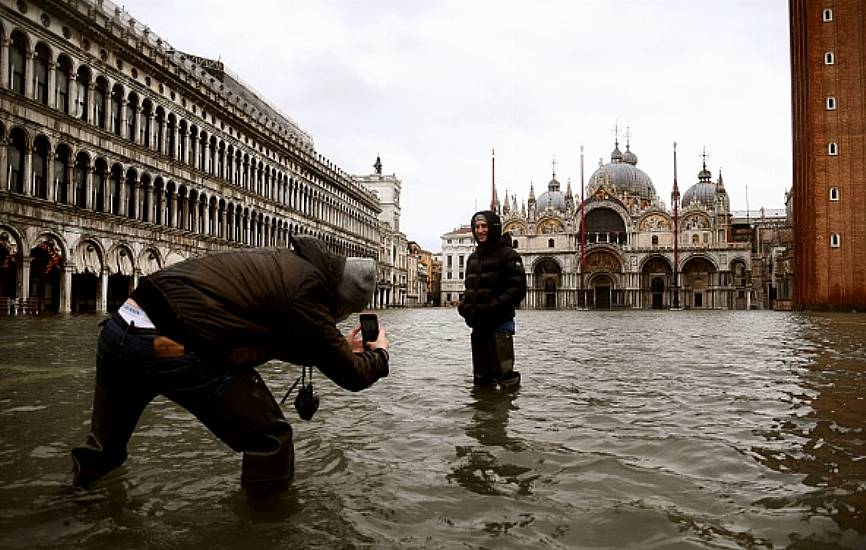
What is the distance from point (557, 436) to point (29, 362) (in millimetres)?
7772

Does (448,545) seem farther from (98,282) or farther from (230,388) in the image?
(98,282)

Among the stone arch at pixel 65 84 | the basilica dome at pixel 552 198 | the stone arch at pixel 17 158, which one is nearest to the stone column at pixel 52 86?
the stone arch at pixel 65 84

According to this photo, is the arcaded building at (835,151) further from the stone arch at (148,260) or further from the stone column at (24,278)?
the stone column at (24,278)

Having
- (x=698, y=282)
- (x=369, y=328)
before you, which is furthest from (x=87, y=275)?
(x=698, y=282)

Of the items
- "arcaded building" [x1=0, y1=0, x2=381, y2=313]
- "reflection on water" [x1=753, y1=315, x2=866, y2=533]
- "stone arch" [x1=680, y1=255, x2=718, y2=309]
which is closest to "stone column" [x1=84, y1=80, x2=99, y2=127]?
"arcaded building" [x1=0, y1=0, x2=381, y2=313]

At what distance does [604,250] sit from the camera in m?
82.5

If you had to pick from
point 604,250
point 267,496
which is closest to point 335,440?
point 267,496

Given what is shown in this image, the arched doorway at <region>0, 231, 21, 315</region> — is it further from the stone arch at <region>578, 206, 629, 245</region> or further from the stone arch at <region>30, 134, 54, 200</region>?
the stone arch at <region>578, 206, 629, 245</region>

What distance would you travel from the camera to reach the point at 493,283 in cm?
718

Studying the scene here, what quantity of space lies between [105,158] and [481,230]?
28.3 m

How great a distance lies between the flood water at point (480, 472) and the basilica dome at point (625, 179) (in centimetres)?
8662

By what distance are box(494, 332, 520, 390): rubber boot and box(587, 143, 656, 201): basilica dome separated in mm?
85535

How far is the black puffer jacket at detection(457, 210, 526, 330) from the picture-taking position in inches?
280

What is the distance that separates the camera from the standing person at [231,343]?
3.11 meters
